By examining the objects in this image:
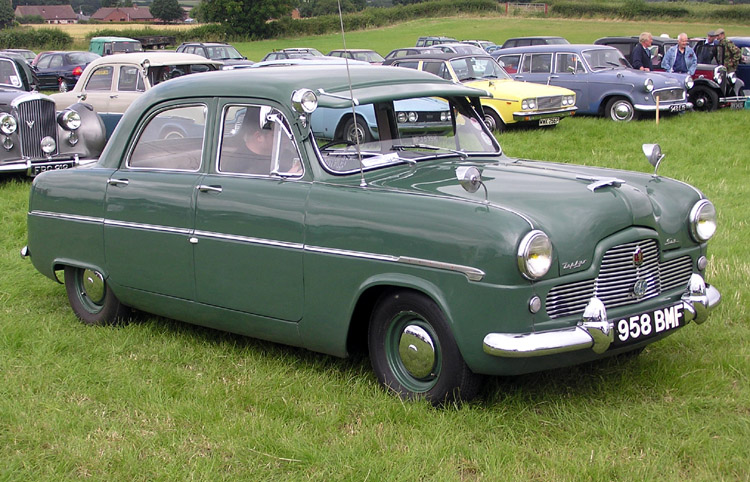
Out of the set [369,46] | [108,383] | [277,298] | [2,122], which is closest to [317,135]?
[277,298]

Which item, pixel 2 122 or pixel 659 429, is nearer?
pixel 659 429

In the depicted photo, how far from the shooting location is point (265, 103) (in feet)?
15.8

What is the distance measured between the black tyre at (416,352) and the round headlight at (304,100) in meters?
1.10

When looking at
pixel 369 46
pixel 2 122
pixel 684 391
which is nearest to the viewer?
pixel 684 391

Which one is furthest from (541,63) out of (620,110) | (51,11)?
(51,11)

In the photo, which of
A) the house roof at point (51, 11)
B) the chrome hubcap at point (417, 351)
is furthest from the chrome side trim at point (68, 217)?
the house roof at point (51, 11)

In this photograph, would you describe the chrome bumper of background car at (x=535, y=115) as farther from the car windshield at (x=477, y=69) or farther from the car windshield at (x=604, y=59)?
the car windshield at (x=604, y=59)

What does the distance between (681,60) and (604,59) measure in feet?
5.24

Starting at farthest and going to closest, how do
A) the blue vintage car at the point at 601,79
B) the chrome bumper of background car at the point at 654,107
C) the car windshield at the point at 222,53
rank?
1. the car windshield at the point at 222,53
2. the blue vintage car at the point at 601,79
3. the chrome bumper of background car at the point at 654,107

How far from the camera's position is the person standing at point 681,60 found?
17.2 metres

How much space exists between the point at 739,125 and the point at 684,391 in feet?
39.8

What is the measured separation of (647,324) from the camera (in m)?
4.08

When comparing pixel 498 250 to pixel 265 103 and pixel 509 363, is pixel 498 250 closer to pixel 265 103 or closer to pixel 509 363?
pixel 509 363

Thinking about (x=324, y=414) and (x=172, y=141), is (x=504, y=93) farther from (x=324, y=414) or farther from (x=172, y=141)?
(x=324, y=414)
